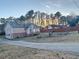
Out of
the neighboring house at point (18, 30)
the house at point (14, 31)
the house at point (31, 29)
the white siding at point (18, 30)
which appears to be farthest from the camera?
the house at point (31, 29)

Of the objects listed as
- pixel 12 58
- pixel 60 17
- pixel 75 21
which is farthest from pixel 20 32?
pixel 60 17

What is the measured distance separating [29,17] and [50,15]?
11974 millimetres

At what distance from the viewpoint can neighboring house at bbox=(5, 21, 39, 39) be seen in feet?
198

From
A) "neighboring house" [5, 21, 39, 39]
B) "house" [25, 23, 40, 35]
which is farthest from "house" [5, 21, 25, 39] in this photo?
"house" [25, 23, 40, 35]

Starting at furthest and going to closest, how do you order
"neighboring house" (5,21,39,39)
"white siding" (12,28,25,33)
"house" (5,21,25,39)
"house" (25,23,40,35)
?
"house" (25,23,40,35), "white siding" (12,28,25,33), "neighboring house" (5,21,39,39), "house" (5,21,25,39)

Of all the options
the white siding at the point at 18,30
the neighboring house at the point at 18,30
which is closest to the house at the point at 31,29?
the neighboring house at the point at 18,30

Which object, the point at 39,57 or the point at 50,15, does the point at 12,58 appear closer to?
the point at 39,57

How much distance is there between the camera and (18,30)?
6128cm

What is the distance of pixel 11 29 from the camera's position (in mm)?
61094

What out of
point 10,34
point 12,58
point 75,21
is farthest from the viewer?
point 75,21

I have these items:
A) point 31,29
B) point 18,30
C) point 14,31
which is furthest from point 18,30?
point 31,29

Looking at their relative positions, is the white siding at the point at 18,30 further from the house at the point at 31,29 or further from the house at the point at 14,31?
the house at the point at 31,29

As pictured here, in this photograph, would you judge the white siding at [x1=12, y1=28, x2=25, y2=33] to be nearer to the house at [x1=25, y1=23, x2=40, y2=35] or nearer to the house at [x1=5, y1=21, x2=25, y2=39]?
the house at [x1=5, y1=21, x2=25, y2=39]

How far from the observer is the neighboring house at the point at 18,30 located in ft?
198
